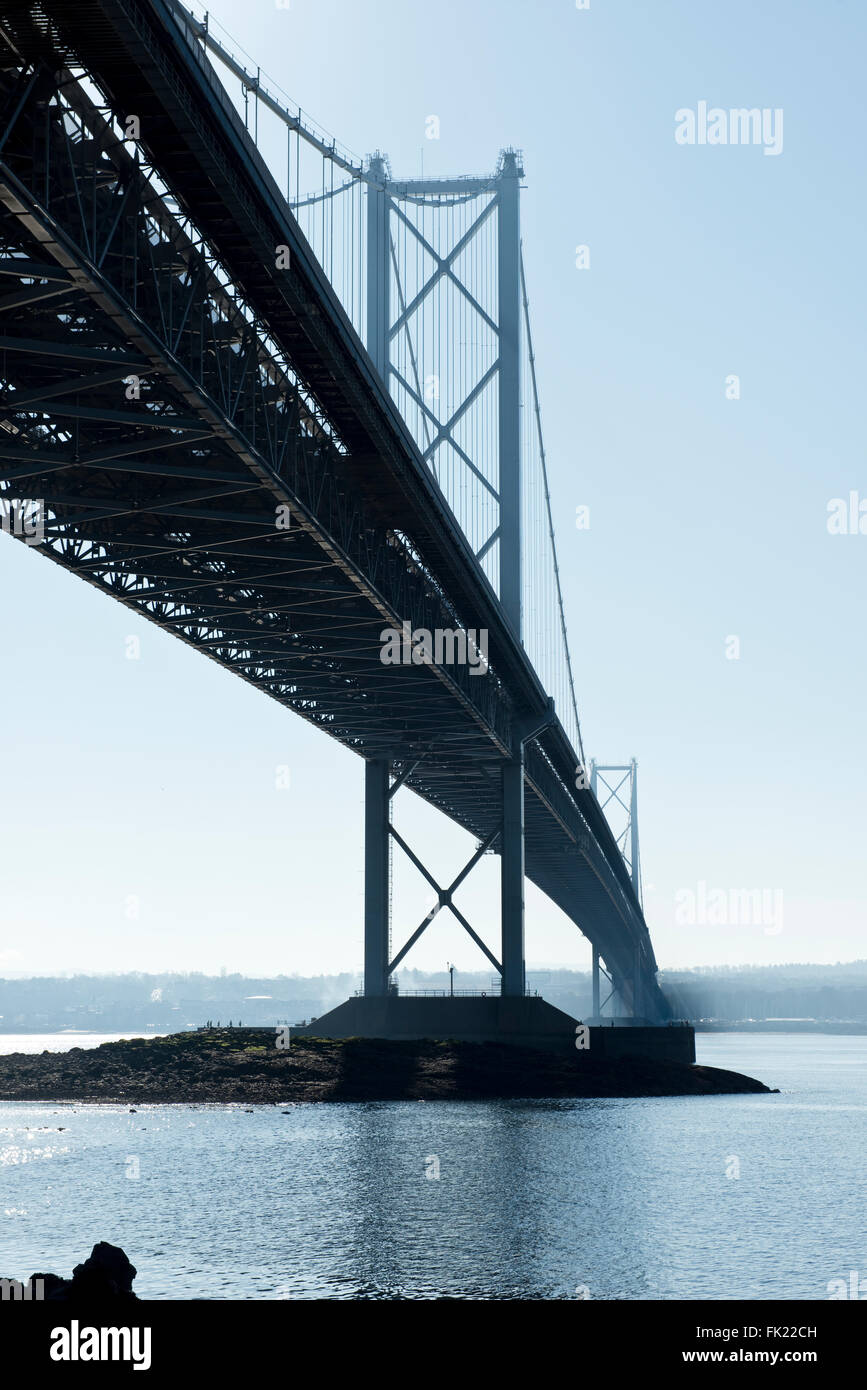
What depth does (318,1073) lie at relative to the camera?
56.9m

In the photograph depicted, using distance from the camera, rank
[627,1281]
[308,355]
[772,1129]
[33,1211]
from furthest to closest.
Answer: [772,1129] → [308,355] → [33,1211] → [627,1281]

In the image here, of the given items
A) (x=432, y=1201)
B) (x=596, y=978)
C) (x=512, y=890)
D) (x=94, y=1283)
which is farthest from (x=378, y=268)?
(x=596, y=978)

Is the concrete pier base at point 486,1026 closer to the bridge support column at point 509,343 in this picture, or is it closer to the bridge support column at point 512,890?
the bridge support column at point 512,890

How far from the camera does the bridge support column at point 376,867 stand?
72438 mm

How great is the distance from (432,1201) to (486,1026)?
37.4m

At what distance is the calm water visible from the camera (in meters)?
21.5

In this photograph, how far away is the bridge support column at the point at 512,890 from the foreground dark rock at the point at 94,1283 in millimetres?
52348

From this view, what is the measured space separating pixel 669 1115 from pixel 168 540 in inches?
1078

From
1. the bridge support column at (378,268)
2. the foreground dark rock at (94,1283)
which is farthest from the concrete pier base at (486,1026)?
the foreground dark rock at (94,1283)

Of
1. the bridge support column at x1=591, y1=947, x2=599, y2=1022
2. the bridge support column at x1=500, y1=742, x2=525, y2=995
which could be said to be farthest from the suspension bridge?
the bridge support column at x1=591, y1=947, x2=599, y2=1022

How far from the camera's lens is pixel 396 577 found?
4553 centimetres

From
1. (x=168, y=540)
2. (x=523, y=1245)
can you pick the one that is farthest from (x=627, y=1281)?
(x=168, y=540)

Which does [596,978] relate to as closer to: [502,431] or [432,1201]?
[502,431]

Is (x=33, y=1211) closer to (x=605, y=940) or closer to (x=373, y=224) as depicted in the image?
(x=373, y=224)
